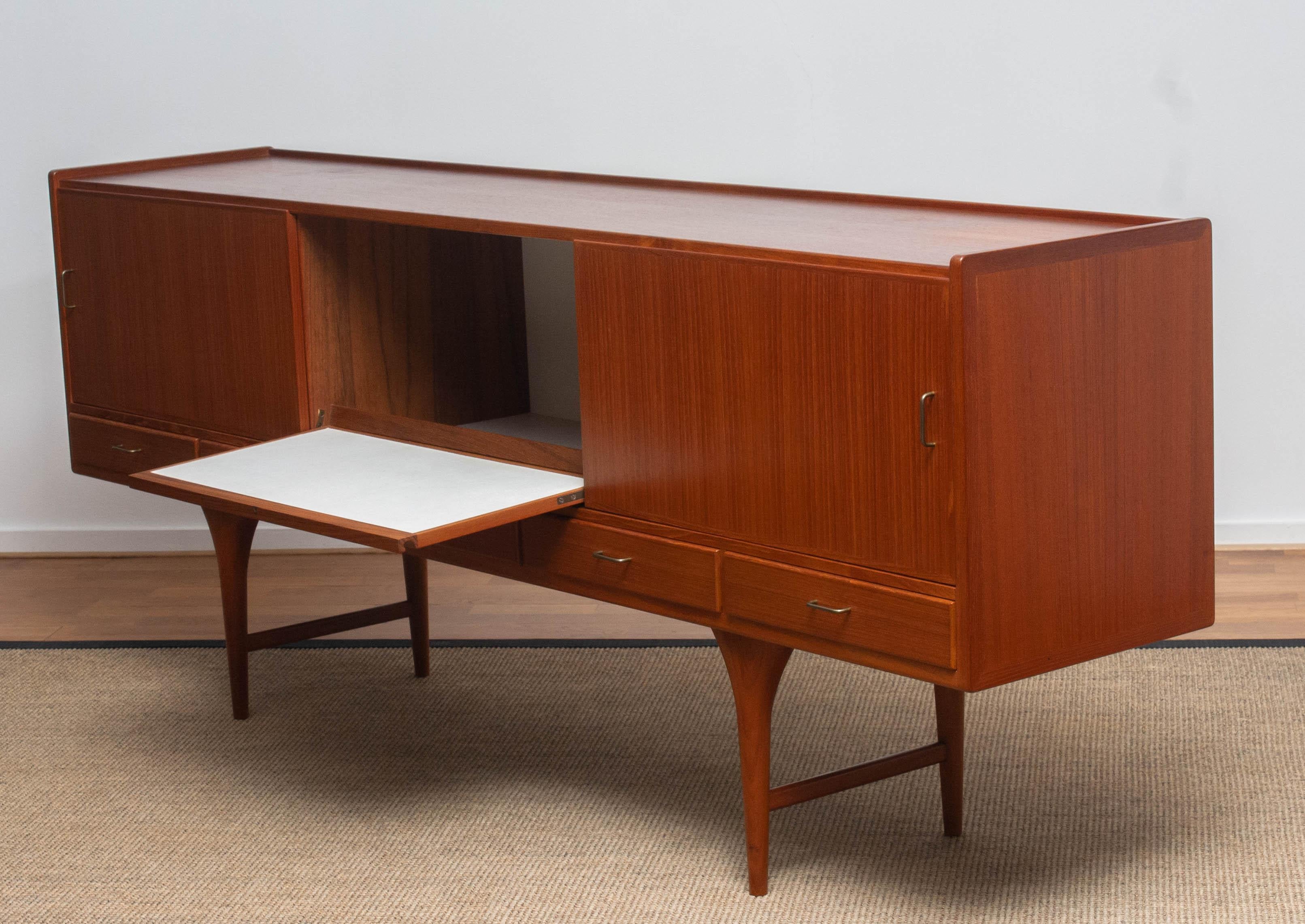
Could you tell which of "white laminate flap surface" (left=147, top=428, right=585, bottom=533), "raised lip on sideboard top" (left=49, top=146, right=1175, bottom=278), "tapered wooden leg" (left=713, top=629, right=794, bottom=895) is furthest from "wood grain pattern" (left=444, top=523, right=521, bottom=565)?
"raised lip on sideboard top" (left=49, top=146, right=1175, bottom=278)

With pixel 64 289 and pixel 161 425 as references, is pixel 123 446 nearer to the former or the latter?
pixel 161 425

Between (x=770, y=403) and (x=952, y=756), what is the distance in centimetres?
88

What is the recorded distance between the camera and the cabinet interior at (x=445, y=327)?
3254 millimetres

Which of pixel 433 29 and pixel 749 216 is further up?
pixel 433 29

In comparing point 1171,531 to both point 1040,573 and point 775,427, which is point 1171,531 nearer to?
point 1040,573

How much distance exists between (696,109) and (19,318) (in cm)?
217

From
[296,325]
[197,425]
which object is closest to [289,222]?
[296,325]

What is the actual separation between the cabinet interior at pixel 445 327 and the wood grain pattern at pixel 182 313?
3.8 inches

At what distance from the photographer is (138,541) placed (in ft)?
16.7

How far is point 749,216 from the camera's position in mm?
2871

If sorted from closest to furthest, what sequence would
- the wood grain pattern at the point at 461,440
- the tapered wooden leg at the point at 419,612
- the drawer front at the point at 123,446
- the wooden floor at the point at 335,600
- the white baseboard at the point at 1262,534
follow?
the wood grain pattern at the point at 461,440 → the drawer front at the point at 123,446 → the tapered wooden leg at the point at 419,612 → the wooden floor at the point at 335,600 → the white baseboard at the point at 1262,534

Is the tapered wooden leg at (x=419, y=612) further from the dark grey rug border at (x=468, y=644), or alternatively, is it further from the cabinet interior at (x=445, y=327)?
the cabinet interior at (x=445, y=327)

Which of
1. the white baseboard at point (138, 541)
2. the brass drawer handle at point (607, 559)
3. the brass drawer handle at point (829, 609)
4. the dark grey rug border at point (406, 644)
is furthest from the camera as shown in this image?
the white baseboard at point (138, 541)

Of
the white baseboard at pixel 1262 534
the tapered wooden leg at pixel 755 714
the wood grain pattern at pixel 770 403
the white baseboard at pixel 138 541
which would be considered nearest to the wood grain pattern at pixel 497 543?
the wood grain pattern at pixel 770 403
